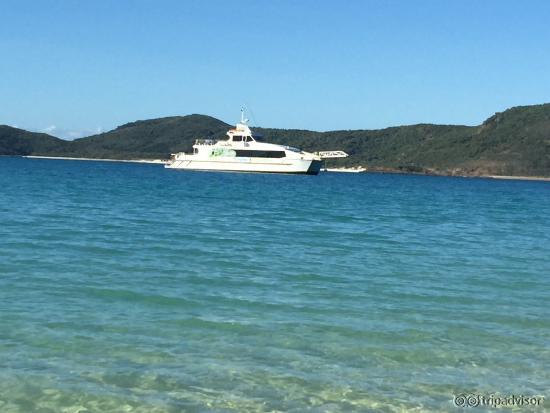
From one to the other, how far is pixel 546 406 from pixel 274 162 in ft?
290

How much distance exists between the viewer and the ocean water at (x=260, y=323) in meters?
7.52

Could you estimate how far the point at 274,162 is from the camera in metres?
95.2

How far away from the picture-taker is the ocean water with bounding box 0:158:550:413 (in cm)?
752

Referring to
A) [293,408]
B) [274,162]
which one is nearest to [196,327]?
[293,408]

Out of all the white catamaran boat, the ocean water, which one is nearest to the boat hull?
the white catamaran boat

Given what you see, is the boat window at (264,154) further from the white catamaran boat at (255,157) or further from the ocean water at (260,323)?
the ocean water at (260,323)

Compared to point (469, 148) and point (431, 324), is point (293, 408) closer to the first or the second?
point (431, 324)

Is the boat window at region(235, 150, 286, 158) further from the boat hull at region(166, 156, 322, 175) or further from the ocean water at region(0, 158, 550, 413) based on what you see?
the ocean water at region(0, 158, 550, 413)

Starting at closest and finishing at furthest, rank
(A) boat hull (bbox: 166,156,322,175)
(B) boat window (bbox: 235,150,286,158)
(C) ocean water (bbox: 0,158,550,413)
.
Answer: (C) ocean water (bbox: 0,158,550,413) → (A) boat hull (bbox: 166,156,322,175) → (B) boat window (bbox: 235,150,286,158)

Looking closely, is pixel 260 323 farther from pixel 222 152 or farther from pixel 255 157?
pixel 222 152

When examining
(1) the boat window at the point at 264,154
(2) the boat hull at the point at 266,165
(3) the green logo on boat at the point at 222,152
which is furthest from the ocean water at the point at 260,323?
(3) the green logo on boat at the point at 222,152

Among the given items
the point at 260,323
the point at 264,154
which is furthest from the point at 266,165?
the point at 260,323

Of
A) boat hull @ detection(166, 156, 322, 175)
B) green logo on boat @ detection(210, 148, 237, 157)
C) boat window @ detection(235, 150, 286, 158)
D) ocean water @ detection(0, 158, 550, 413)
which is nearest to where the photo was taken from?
ocean water @ detection(0, 158, 550, 413)

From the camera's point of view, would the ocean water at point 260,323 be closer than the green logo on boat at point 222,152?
Yes
